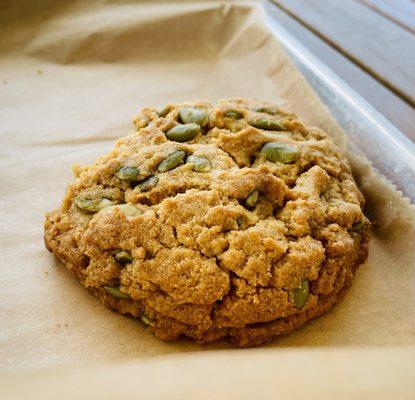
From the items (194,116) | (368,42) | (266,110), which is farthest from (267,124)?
(368,42)

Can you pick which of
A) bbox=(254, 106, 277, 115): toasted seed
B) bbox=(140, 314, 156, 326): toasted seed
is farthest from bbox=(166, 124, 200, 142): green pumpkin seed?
bbox=(140, 314, 156, 326): toasted seed

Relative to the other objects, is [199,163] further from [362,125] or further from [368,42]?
Answer: [368,42]

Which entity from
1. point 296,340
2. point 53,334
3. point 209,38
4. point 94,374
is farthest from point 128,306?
point 209,38

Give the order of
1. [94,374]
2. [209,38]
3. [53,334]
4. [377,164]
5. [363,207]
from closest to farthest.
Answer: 1. [94,374]
2. [53,334]
3. [363,207]
4. [377,164]
5. [209,38]

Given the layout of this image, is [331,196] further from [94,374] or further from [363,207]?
[94,374]

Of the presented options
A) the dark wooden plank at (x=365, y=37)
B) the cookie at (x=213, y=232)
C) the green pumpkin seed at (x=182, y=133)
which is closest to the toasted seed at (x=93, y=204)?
the cookie at (x=213, y=232)

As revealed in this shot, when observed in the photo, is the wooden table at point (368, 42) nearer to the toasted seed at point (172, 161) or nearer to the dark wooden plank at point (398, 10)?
the dark wooden plank at point (398, 10)
